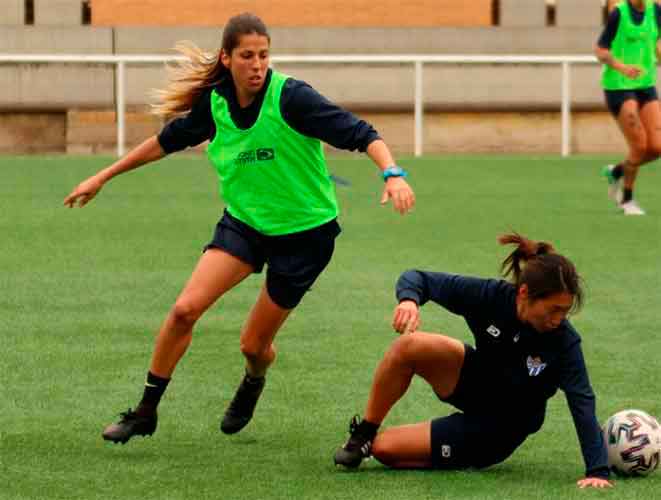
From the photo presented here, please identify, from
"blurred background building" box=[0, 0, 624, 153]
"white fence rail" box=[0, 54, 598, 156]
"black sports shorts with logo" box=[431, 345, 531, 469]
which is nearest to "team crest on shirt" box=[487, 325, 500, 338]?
"black sports shorts with logo" box=[431, 345, 531, 469]

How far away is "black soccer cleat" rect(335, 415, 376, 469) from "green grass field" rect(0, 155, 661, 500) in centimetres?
8

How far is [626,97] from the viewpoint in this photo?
16.2m

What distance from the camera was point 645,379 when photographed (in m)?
8.95

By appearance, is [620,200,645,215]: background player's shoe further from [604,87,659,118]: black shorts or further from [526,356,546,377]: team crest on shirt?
[526,356,546,377]: team crest on shirt

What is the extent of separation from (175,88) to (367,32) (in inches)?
856

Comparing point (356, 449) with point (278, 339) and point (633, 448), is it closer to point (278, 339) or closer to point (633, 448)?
point (633, 448)

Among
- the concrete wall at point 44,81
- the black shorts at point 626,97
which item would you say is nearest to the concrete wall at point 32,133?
the concrete wall at point 44,81

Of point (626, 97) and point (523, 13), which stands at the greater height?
point (523, 13)

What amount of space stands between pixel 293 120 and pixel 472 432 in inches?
55.8

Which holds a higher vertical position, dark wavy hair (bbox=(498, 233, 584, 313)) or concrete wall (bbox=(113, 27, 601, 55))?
dark wavy hair (bbox=(498, 233, 584, 313))

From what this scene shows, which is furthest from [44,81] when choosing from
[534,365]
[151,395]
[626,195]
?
[534,365]

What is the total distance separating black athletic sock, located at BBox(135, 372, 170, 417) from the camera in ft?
24.4

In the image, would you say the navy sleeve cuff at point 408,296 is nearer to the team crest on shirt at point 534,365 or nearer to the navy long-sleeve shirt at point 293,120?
the team crest on shirt at point 534,365

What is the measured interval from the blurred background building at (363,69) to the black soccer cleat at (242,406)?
18.8m
